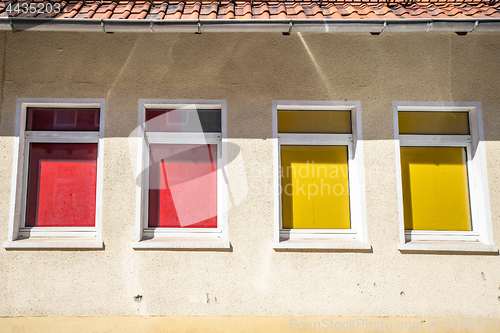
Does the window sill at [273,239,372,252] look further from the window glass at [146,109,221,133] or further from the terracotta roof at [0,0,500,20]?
the terracotta roof at [0,0,500,20]

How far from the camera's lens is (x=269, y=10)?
11.8ft

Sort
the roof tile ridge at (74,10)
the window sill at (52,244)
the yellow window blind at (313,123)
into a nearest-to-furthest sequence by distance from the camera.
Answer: the roof tile ridge at (74,10)
the window sill at (52,244)
the yellow window blind at (313,123)

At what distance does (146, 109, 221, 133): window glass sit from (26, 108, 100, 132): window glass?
0.71 meters

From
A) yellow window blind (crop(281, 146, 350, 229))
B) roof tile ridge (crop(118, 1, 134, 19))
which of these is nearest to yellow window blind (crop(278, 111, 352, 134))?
yellow window blind (crop(281, 146, 350, 229))

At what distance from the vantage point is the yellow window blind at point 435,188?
393 centimetres

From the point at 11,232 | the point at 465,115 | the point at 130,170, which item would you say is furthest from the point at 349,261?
the point at 11,232

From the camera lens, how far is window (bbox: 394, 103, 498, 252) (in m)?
3.89

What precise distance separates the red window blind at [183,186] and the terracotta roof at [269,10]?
1.52m

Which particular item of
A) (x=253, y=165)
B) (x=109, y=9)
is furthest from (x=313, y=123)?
(x=109, y=9)

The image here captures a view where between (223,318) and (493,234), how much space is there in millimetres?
3324

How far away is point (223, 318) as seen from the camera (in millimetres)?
3631

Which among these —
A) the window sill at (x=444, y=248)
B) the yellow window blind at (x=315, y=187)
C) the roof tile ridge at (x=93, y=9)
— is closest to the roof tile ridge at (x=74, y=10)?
the roof tile ridge at (x=93, y=9)

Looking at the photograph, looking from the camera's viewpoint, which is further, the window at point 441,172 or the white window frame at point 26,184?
the window at point 441,172

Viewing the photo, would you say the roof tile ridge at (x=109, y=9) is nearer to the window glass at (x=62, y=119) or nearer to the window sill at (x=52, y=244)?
the window glass at (x=62, y=119)
